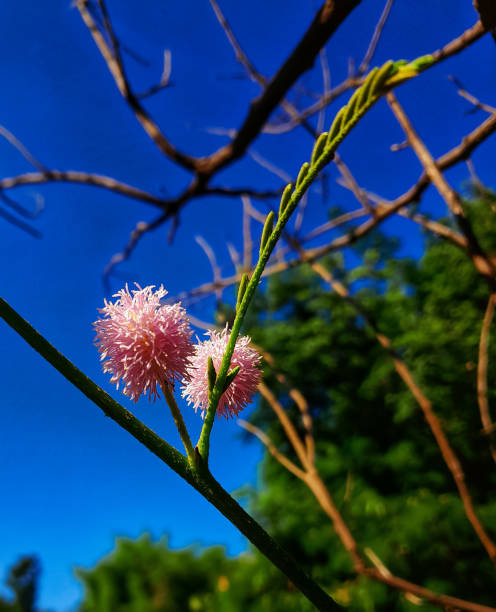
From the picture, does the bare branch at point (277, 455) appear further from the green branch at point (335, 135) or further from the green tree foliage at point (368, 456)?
the green tree foliage at point (368, 456)

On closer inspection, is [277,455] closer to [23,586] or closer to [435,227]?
[435,227]

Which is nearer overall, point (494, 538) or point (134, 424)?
point (134, 424)

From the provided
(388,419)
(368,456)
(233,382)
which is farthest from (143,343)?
(388,419)

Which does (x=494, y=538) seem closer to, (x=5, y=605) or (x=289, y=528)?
(x=289, y=528)

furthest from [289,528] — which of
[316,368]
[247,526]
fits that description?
[247,526]

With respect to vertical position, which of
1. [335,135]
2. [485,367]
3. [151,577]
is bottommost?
[335,135]

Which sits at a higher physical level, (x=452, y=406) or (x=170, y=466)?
(x=452, y=406)
